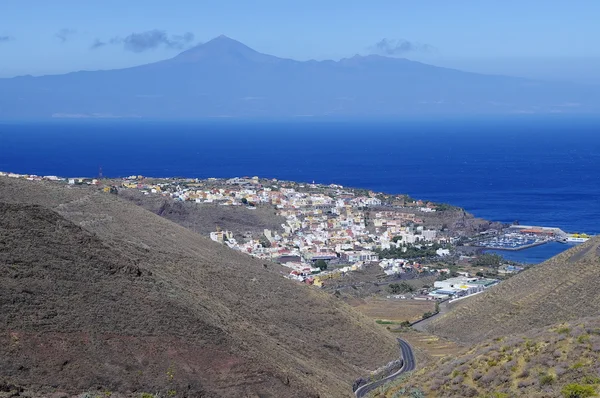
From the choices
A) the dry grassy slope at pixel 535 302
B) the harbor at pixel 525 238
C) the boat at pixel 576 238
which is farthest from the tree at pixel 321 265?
the boat at pixel 576 238

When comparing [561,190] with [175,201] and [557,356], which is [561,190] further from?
[557,356]

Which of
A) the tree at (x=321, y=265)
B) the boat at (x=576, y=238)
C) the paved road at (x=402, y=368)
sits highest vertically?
the paved road at (x=402, y=368)

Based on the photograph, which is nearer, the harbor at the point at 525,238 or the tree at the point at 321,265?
the tree at the point at 321,265

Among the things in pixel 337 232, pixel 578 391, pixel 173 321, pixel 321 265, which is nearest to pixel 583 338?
pixel 578 391

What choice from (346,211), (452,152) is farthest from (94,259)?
(452,152)

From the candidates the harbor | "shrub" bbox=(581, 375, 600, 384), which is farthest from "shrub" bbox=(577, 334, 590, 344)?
the harbor

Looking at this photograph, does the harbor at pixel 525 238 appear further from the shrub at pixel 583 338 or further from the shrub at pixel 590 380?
the shrub at pixel 590 380

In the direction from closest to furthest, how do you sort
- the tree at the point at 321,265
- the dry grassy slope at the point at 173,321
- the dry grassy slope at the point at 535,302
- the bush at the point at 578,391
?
1. the bush at the point at 578,391
2. the dry grassy slope at the point at 173,321
3. the dry grassy slope at the point at 535,302
4. the tree at the point at 321,265

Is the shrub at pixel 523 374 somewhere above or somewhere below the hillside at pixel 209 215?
above
